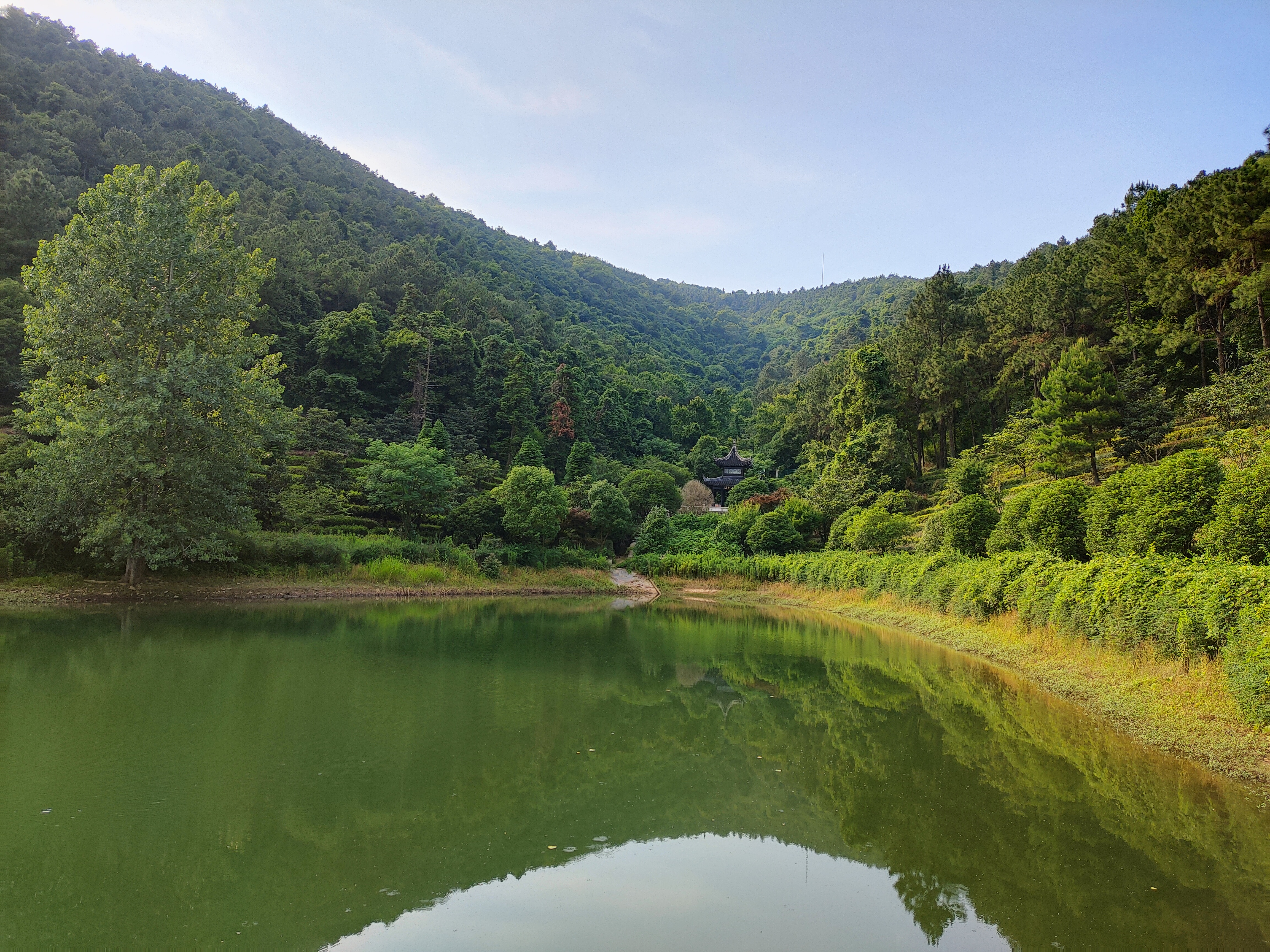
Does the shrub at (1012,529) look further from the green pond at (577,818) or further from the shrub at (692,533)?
the shrub at (692,533)

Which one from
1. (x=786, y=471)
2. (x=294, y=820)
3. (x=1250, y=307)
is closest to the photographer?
(x=294, y=820)

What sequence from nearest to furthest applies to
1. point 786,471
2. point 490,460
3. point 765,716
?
point 765,716 < point 490,460 < point 786,471

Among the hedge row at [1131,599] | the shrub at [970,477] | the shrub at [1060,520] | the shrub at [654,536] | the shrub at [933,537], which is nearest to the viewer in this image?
the hedge row at [1131,599]

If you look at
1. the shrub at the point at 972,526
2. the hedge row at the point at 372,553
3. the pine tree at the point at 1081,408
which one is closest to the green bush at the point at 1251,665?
the shrub at the point at 972,526

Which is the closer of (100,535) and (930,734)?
(930,734)

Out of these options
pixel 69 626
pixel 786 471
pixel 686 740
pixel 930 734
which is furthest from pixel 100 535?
pixel 786 471

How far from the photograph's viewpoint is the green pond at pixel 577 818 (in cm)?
425

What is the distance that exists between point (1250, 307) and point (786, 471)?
121 feet

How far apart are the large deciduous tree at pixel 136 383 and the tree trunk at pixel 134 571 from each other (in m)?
0.04

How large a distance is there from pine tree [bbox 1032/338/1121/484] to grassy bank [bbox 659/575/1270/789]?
1150 centimetres

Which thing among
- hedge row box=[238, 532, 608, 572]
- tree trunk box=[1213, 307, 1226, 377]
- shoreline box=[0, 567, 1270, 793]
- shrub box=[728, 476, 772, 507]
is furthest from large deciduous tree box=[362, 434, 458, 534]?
tree trunk box=[1213, 307, 1226, 377]

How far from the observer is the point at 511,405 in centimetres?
4691

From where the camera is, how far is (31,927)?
3814 mm

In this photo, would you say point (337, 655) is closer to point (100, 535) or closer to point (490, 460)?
point (100, 535)
